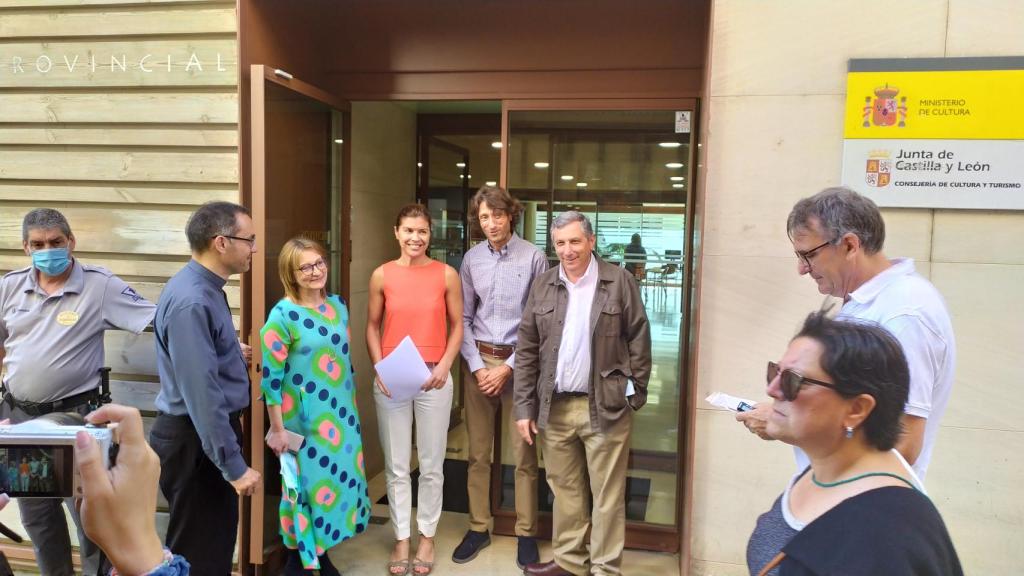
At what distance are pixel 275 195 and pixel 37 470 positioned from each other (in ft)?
7.43

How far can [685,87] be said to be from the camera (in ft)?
11.8

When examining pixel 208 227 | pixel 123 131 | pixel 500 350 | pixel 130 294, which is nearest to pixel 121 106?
pixel 123 131

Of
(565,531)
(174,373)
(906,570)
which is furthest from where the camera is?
(565,531)

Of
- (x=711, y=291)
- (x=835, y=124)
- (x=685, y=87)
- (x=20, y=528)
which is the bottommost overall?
(x=20, y=528)

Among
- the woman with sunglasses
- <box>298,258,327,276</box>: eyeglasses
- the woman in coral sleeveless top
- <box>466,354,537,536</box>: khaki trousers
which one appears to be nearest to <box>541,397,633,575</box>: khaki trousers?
<box>466,354,537,536</box>: khaki trousers

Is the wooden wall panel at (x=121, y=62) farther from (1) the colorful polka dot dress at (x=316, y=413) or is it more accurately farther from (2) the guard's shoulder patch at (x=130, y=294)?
(1) the colorful polka dot dress at (x=316, y=413)

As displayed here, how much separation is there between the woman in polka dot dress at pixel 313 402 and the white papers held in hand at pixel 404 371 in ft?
0.57

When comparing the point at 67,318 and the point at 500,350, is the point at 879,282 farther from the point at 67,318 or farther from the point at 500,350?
the point at 67,318

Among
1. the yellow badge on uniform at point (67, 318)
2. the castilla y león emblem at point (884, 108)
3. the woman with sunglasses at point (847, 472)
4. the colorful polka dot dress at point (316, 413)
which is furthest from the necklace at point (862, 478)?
the yellow badge on uniform at point (67, 318)

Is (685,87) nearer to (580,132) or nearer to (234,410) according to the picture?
(580,132)

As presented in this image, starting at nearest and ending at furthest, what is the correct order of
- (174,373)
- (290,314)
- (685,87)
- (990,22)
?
(174,373) → (990,22) → (290,314) → (685,87)

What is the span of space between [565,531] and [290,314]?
1.64 metres

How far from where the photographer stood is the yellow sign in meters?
2.77

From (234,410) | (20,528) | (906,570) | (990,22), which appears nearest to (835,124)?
Result: (990,22)
